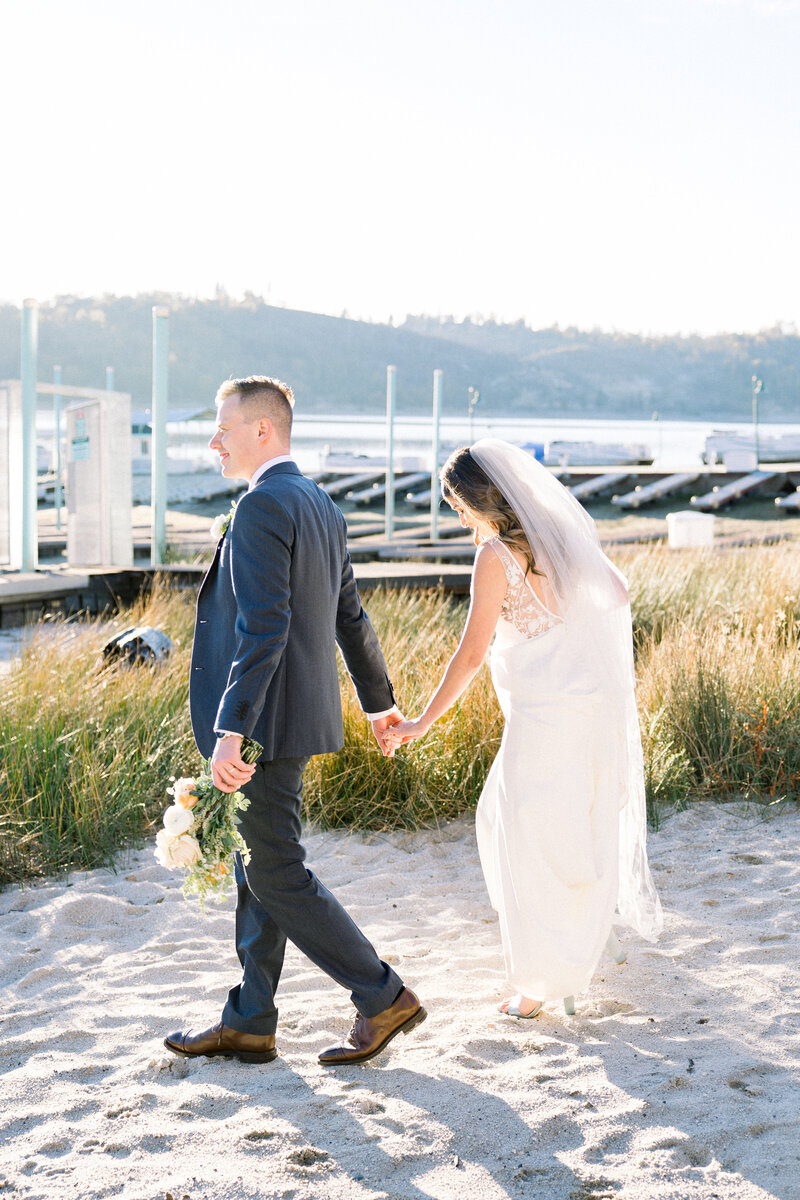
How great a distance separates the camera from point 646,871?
3.33 metres

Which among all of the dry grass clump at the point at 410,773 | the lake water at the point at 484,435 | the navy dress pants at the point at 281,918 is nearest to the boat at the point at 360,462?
the lake water at the point at 484,435

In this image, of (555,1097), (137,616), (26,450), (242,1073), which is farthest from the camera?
(26,450)

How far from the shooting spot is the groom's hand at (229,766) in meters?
2.55

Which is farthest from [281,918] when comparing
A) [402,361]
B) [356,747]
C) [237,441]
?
[402,361]

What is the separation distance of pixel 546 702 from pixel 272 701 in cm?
77

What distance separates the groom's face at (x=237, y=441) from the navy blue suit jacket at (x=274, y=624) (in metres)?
0.06

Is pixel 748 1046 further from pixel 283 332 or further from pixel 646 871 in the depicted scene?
pixel 283 332

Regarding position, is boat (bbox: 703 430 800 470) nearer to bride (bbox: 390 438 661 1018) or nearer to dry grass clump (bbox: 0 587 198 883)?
dry grass clump (bbox: 0 587 198 883)

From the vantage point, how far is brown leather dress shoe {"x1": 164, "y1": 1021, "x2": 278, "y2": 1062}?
9.59 ft

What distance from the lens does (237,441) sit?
2.78 metres

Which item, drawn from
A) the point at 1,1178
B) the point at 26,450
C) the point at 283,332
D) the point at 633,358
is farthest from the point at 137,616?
the point at 633,358

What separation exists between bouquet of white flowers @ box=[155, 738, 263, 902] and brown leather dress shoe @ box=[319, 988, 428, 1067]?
559 millimetres

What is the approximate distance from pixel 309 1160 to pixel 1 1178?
64 centimetres

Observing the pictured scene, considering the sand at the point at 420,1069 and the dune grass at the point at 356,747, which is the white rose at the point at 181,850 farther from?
the dune grass at the point at 356,747
